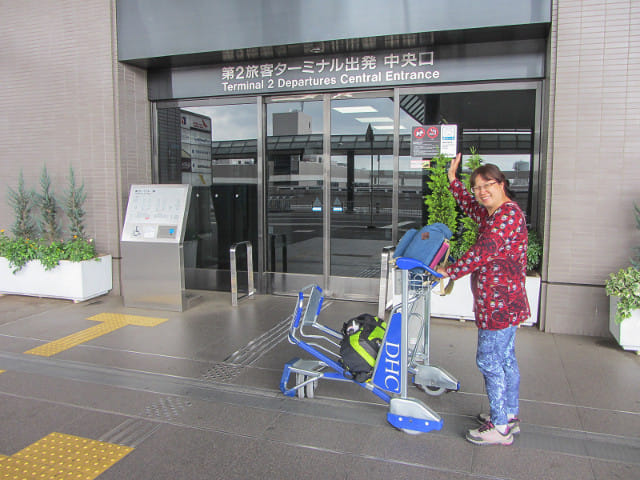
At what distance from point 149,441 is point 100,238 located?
4579 millimetres

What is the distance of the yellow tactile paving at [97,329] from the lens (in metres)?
4.82

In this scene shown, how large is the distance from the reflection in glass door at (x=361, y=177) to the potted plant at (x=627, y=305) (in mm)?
2724

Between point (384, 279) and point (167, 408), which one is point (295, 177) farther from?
point (167, 408)

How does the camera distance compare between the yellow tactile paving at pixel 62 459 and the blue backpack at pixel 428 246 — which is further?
the blue backpack at pixel 428 246

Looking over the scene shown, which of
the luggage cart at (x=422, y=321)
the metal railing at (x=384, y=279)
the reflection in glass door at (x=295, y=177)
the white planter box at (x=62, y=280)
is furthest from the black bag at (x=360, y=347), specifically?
the white planter box at (x=62, y=280)

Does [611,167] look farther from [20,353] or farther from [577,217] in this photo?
[20,353]

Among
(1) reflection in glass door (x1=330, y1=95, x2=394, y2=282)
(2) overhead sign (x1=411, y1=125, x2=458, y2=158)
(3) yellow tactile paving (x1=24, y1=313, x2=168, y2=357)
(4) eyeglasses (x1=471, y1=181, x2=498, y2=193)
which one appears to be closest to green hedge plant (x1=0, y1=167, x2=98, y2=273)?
(3) yellow tactile paving (x1=24, y1=313, x2=168, y2=357)

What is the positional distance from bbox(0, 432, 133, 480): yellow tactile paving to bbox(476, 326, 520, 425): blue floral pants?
7.29ft

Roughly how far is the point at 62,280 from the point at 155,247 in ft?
5.19

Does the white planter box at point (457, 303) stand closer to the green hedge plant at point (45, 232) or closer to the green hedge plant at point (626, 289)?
the green hedge plant at point (626, 289)

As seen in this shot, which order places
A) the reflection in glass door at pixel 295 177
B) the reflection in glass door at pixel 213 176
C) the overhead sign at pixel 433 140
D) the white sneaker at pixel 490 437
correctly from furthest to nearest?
the reflection in glass door at pixel 213 176 < the reflection in glass door at pixel 295 177 < the overhead sign at pixel 433 140 < the white sneaker at pixel 490 437

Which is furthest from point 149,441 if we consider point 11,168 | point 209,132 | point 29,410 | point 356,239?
point 11,168

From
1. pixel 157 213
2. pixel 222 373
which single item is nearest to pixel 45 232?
pixel 157 213

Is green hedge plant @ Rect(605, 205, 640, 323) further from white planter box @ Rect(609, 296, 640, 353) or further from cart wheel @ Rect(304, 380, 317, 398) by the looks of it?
cart wheel @ Rect(304, 380, 317, 398)
